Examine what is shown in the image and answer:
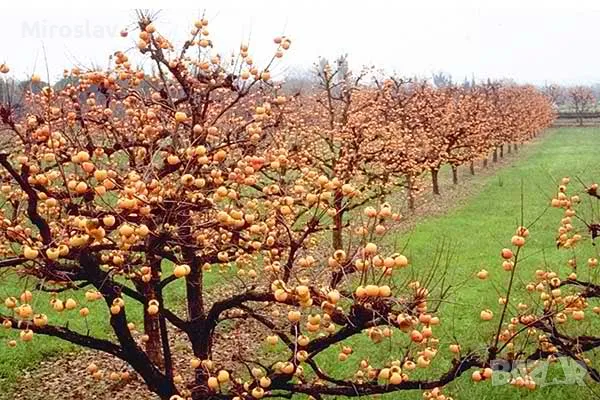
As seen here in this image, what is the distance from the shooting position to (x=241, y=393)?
18.5 feet

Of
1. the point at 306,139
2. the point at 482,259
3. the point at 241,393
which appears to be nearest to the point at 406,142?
the point at 306,139

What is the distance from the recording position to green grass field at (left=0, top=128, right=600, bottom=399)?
10500 millimetres

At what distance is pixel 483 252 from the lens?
20.1m

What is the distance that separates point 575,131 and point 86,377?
72.4 m

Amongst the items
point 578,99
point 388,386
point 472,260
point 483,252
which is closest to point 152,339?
point 388,386

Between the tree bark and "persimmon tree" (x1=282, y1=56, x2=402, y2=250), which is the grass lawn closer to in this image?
"persimmon tree" (x1=282, y1=56, x2=402, y2=250)

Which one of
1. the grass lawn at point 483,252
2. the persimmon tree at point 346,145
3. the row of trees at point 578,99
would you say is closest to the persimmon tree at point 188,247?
the grass lawn at point 483,252

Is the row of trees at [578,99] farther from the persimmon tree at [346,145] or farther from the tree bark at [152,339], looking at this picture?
the tree bark at [152,339]

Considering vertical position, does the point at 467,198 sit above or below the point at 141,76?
below

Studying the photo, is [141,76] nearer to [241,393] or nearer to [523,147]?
[241,393]

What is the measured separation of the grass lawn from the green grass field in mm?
16

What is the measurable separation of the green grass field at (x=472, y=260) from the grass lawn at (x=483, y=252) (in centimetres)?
2

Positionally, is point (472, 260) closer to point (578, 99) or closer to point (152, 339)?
point (152, 339)

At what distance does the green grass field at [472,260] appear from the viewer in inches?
413
